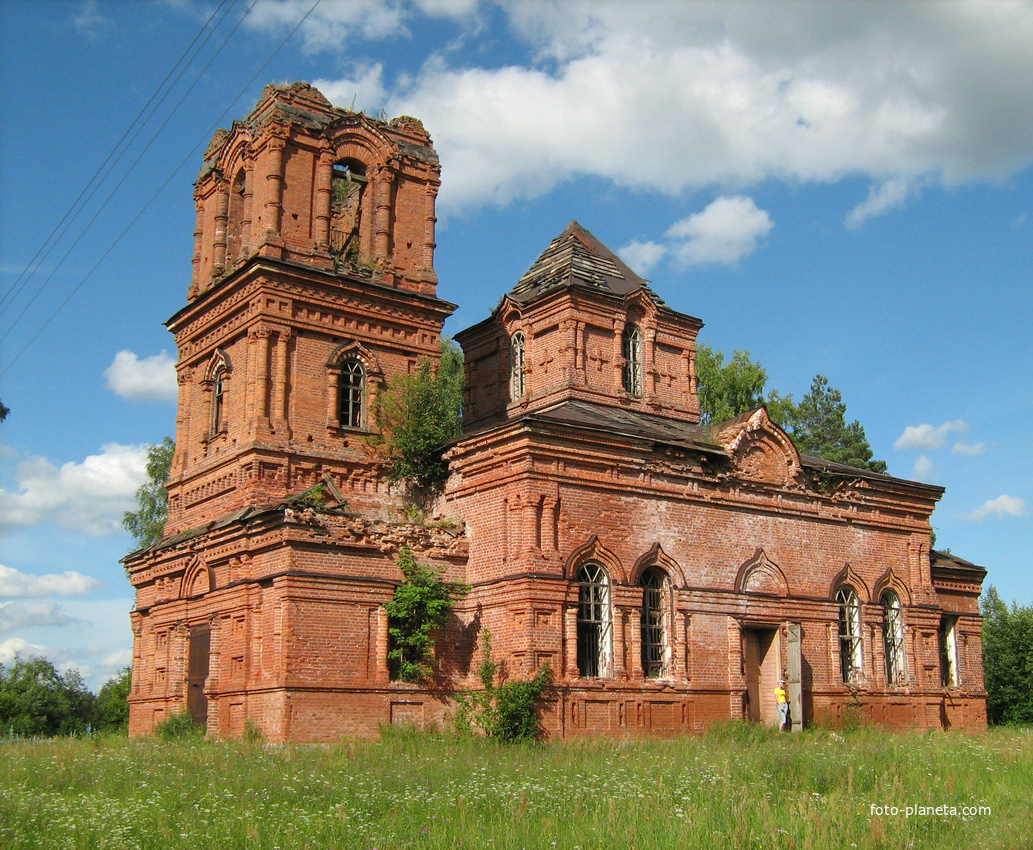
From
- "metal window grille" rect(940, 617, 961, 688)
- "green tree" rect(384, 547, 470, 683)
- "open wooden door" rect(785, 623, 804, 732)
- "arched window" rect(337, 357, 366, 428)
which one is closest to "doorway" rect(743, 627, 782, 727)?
"open wooden door" rect(785, 623, 804, 732)

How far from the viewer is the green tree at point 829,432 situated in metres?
45.5

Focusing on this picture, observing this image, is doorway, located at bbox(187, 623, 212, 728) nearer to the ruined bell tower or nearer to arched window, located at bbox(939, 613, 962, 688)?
→ the ruined bell tower

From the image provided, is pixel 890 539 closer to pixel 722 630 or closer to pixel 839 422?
pixel 722 630

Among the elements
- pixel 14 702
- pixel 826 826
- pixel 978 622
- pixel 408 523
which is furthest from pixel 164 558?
pixel 14 702

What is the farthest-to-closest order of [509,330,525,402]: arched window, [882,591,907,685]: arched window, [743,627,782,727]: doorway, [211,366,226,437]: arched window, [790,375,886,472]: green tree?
[790,375,886,472]: green tree, [509,330,525,402]: arched window, [882,591,907,685]: arched window, [211,366,226,437]: arched window, [743,627,782,727]: doorway

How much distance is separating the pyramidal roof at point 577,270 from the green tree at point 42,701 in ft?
102

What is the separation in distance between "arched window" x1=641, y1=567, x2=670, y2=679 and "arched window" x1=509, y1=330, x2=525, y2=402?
6904 mm

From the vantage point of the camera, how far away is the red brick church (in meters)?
18.6

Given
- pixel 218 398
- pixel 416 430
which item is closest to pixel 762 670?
pixel 416 430

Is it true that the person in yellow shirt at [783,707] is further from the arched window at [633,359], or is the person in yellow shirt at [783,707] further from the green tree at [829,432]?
the green tree at [829,432]

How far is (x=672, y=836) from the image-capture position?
9484mm

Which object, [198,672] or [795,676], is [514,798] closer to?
[795,676]

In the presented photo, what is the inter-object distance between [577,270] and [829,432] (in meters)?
25.9

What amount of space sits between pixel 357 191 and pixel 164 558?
941cm
